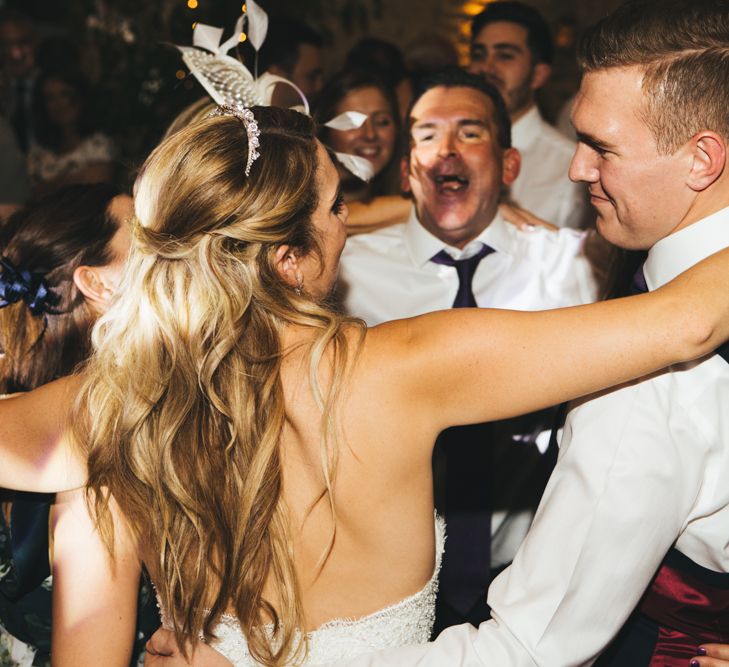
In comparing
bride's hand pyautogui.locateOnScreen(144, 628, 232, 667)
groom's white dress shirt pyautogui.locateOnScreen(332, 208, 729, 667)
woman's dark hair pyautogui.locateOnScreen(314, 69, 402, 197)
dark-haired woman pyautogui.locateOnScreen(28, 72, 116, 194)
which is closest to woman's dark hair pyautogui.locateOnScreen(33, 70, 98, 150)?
dark-haired woman pyautogui.locateOnScreen(28, 72, 116, 194)

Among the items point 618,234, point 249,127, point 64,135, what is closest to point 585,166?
point 618,234

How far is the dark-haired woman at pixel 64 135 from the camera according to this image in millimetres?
4398

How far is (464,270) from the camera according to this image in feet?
7.84

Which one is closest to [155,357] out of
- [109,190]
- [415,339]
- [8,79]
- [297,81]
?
[415,339]

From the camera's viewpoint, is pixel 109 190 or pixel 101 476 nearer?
pixel 101 476

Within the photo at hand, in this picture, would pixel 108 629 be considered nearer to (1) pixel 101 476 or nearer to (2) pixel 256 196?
(1) pixel 101 476

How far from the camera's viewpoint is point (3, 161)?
3.80 m

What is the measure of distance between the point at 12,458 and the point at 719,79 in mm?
1337

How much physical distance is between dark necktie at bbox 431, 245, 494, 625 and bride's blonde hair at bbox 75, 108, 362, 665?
795 mm

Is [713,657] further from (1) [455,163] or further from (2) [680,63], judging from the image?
(1) [455,163]

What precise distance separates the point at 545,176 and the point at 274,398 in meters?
2.69

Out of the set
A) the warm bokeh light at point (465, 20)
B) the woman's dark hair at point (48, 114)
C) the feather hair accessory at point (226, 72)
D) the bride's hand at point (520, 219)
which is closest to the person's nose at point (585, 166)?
the feather hair accessory at point (226, 72)

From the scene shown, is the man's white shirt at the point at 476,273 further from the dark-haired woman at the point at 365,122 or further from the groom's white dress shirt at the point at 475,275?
the dark-haired woman at the point at 365,122

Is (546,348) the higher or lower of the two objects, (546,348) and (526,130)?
the lower
